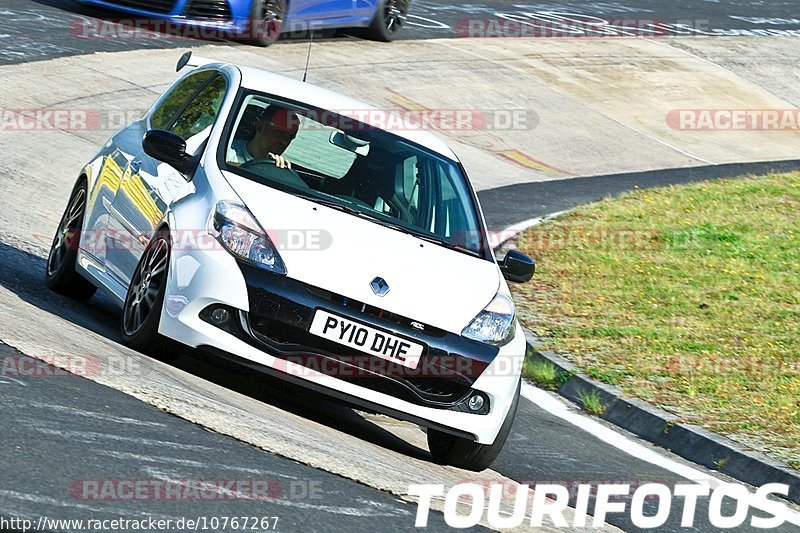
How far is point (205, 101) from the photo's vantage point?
8.31 meters

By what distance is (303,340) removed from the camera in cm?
678

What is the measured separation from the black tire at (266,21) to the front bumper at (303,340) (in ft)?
41.7

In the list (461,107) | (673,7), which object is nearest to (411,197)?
(461,107)

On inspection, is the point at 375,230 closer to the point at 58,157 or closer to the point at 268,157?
the point at 268,157

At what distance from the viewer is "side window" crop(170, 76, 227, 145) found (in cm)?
805

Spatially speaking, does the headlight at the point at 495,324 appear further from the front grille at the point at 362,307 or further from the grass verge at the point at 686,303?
the grass verge at the point at 686,303

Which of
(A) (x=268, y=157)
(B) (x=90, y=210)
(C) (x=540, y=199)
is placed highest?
(A) (x=268, y=157)

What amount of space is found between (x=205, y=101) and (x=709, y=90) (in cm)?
1680

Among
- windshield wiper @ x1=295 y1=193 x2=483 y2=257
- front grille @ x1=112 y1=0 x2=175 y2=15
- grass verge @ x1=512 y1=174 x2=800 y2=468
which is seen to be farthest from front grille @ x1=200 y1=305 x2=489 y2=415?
front grille @ x1=112 y1=0 x2=175 y2=15

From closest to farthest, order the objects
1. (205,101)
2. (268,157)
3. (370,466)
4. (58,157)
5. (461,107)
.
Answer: (370,466) < (268,157) < (205,101) < (58,157) < (461,107)

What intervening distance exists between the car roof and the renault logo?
1.56 meters

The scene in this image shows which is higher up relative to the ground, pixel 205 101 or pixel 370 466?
pixel 205 101
